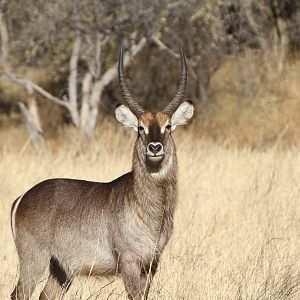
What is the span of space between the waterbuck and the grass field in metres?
0.17

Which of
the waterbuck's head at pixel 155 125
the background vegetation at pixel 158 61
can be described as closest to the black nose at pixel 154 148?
the waterbuck's head at pixel 155 125

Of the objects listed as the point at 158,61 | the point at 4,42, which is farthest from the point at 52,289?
the point at 158,61

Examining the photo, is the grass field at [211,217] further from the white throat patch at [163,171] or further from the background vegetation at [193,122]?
the white throat patch at [163,171]

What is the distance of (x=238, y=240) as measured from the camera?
6.91 m

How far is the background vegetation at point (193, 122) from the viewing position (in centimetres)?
614

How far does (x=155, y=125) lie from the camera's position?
5.28 meters

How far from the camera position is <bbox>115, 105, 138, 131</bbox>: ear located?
18.3ft

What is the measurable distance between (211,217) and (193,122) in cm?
691

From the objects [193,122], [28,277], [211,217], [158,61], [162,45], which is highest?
[162,45]

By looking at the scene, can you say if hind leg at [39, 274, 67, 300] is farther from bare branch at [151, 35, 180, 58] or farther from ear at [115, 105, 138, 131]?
bare branch at [151, 35, 180, 58]

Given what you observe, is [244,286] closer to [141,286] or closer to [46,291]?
[141,286]

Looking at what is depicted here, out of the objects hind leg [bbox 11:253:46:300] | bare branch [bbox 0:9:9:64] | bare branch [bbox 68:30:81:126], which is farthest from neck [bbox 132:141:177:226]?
bare branch [bbox 68:30:81:126]

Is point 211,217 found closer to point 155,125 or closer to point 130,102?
point 130,102

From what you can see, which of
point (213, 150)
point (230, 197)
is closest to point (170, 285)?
point (230, 197)
